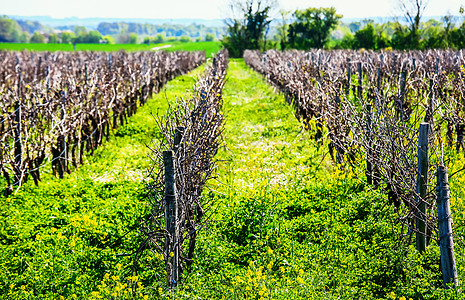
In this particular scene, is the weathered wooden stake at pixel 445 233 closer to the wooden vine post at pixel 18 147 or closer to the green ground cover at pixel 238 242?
the green ground cover at pixel 238 242

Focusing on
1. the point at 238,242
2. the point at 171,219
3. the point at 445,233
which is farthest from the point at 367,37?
the point at 171,219

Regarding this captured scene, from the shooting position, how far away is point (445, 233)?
4.05 metres

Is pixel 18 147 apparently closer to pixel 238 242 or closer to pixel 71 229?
pixel 71 229

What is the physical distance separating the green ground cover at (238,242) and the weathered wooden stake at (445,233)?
0.22m

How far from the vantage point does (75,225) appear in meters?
5.69

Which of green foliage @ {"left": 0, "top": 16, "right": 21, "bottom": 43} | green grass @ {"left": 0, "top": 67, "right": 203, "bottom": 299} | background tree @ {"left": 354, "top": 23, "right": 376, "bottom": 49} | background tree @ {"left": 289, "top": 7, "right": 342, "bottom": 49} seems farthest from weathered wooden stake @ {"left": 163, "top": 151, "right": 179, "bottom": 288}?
green foliage @ {"left": 0, "top": 16, "right": 21, "bottom": 43}

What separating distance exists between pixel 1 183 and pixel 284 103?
1129 cm

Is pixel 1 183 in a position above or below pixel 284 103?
below

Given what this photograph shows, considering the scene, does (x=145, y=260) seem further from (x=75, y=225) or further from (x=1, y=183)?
(x=1, y=183)

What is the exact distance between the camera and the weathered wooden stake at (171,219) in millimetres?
4141

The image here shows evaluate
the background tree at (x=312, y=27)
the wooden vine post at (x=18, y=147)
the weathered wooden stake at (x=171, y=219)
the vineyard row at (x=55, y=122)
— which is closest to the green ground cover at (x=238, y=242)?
the weathered wooden stake at (x=171, y=219)

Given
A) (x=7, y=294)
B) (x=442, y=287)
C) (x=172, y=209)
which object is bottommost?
(x=7, y=294)

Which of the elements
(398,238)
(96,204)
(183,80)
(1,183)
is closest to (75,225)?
(96,204)

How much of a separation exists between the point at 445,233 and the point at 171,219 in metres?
2.92
